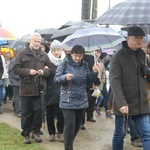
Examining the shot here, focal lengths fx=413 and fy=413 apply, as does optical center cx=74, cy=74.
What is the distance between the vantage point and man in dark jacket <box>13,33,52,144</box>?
675cm

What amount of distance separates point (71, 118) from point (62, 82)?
0.53m

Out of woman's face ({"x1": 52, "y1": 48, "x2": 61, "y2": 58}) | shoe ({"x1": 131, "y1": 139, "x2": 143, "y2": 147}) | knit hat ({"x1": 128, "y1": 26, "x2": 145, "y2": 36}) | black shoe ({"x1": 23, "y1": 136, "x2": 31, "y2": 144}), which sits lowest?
shoe ({"x1": 131, "y1": 139, "x2": 143, "y2": 147})

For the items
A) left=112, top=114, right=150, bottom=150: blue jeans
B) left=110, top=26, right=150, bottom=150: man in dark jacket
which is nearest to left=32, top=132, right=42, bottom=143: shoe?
left=112, top=114, right=150, bottom=150: blue jeans

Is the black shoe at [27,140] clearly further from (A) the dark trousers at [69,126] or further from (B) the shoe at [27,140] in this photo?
(A) the dark trousers at [69,126]

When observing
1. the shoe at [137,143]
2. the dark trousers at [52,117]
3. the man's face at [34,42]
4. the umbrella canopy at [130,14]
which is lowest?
the shoe at [137,143]

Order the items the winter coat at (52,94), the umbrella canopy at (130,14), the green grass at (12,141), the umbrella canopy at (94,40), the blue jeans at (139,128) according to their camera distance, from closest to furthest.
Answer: the blue jeans at (139,128), the umbrella canopy at (130,14), the green grass at (12,141), the winter coat at (52,94), the umbrella canopy at (94,40)

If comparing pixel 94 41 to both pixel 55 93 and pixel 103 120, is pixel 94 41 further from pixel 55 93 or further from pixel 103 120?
pixel 103 120

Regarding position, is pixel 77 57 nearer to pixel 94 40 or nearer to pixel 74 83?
pixel 74 83

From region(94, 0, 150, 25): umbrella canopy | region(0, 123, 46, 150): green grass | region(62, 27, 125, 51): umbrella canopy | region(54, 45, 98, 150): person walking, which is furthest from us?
region(62, 27, 125, 51): umbrella canopy

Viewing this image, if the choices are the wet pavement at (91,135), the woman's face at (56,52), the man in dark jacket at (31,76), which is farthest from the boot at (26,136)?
the woman's face at (56,52)

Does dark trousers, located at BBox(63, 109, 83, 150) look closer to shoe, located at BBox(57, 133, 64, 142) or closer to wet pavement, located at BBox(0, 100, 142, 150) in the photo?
wet pavement, located at BBox(0, 100, 142, 150)

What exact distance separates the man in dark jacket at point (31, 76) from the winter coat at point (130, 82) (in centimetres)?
186

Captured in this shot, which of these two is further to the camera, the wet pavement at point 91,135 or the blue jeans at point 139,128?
the wet pavement at point 91,135

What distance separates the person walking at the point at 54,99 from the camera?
6.95 m
